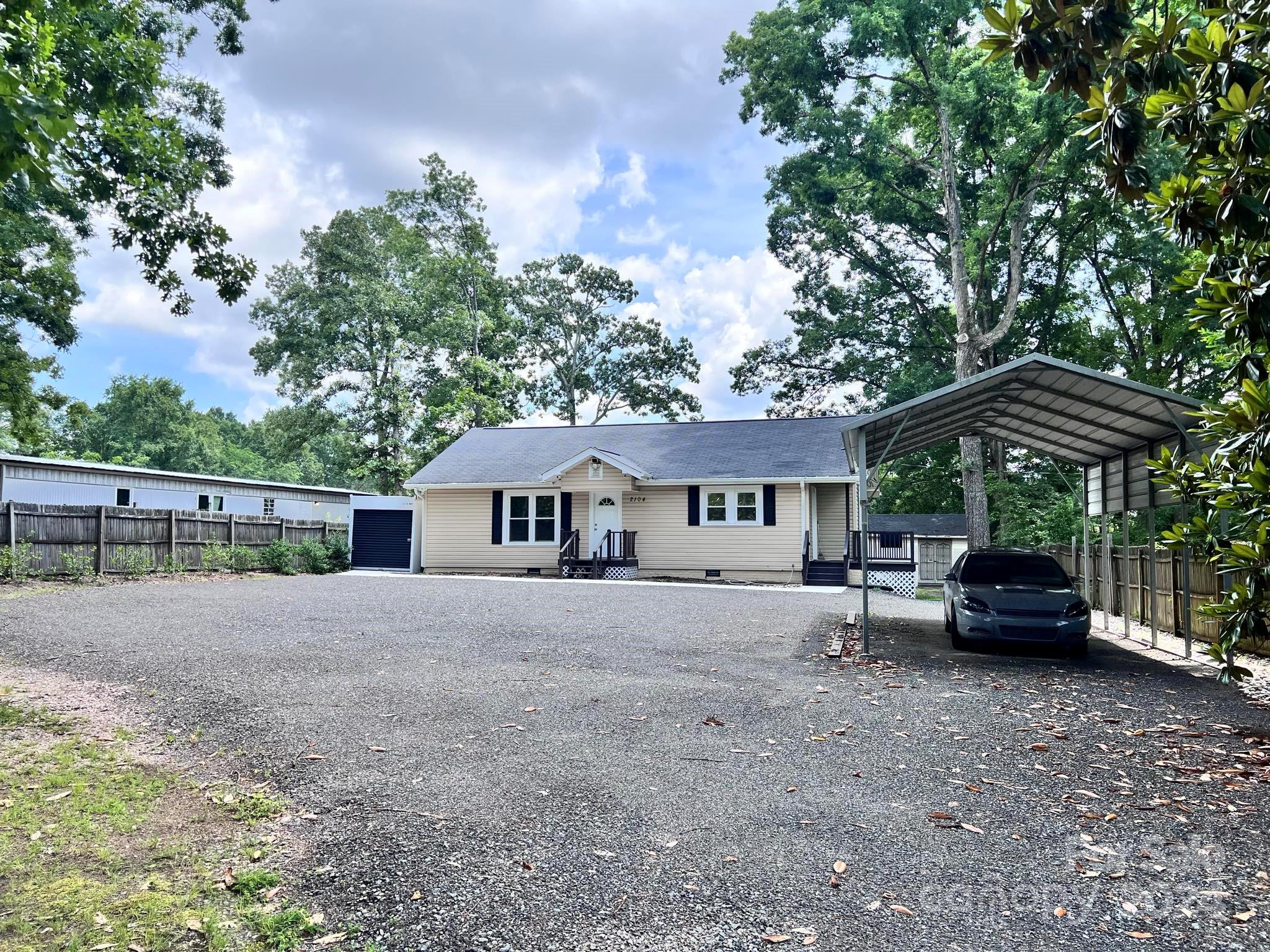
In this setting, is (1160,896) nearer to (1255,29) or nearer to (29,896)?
(1255,29)

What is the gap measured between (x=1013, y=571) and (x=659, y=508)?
43.0 ft

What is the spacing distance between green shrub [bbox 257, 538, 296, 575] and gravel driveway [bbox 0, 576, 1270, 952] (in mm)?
12392

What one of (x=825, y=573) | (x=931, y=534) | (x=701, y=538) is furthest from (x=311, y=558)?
(x=931, y=534)

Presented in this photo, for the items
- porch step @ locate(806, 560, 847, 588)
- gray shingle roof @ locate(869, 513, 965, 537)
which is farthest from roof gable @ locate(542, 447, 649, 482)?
gray shingle roof @ locate(869, 513, 965, 537)

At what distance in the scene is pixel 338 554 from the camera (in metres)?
25.7

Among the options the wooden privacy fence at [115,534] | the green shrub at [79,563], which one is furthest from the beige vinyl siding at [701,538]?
the green shrub at [79,563]

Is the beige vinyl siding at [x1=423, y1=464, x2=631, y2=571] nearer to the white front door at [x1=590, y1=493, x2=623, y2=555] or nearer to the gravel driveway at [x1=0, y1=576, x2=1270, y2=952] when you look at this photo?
the white front door at [x1=590, y1=493, x2=623, y2=555]

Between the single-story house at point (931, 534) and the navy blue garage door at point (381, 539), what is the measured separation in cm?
1711

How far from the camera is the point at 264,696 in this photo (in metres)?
7.07

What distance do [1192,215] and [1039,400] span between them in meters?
7.40

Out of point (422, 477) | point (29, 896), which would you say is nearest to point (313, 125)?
point (422, 477)

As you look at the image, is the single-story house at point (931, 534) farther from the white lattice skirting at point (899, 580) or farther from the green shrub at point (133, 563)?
the green shrub at point (133, 563)

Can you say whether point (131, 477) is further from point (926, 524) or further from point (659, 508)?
point (926, 524)

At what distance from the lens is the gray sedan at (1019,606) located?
9.81 meters
